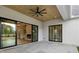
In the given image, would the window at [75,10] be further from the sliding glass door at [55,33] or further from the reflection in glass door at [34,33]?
the reflection in glass door at [34,33]

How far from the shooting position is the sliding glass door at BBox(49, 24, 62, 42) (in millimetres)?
11742

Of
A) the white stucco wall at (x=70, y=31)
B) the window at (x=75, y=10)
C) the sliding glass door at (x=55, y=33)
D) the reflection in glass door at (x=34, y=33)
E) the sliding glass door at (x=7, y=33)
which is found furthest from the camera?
the sliding glass door at (x=55, y=33)

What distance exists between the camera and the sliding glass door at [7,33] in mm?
6695

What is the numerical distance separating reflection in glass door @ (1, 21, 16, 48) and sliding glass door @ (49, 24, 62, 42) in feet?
18.7

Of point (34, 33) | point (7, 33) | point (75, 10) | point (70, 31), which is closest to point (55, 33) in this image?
point (70, 31)

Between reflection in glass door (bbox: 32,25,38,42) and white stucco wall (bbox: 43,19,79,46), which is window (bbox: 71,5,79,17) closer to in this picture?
white stucco wall (bbox: 43,19,79,46)

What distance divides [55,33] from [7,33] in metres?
6.62

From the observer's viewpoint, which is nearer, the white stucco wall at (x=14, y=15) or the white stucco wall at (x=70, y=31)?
the white stucco wall at (x=14, y=15)

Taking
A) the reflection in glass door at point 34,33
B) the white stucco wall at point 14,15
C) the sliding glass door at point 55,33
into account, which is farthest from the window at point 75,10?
the reflection in glass door at point 34,33

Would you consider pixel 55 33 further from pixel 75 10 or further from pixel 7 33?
pixel 7 33

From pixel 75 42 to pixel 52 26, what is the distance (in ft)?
12.3

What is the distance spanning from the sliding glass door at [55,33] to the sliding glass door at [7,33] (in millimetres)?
5687

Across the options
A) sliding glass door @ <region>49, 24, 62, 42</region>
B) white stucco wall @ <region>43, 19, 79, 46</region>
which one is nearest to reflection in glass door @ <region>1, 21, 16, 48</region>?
white stucco wall @ <region>43, 19, 79, 46</region>
